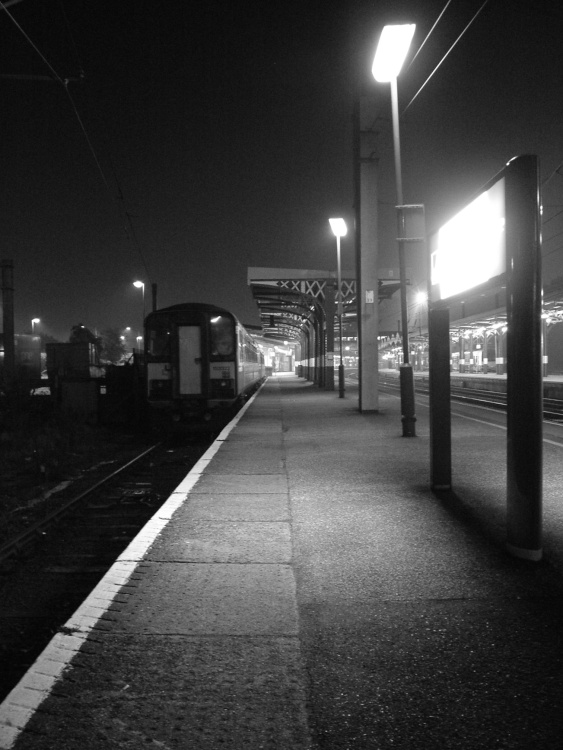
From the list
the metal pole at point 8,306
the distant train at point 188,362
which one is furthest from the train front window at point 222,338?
the metal pole at point 8,306

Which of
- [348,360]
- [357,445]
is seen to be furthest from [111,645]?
[348,360]

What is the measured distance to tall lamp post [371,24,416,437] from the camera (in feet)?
33.1

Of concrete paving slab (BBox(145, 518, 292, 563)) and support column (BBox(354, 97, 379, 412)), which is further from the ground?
support column (BBox(354, 97, 379, 412))

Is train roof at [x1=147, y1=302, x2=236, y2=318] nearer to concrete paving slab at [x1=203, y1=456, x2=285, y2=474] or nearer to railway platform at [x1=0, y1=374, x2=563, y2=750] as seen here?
concrete paving slab at [x1=203, y1=456, x2=285, y2=474]

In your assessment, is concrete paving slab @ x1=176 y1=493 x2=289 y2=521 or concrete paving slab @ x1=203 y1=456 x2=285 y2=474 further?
concrete paving slab @ x1=203 y1=456 x2=285 y2=474

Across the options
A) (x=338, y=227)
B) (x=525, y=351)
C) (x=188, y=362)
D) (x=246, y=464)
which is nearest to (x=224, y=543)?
(x=525, y=351)

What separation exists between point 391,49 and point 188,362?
9.28m

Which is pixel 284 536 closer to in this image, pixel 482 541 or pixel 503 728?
pixel 482 541

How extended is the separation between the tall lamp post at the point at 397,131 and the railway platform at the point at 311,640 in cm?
550

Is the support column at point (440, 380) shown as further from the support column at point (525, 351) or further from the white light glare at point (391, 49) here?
the white light glare at point (391, 49)

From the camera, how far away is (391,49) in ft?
33.9

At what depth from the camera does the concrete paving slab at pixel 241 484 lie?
696cm

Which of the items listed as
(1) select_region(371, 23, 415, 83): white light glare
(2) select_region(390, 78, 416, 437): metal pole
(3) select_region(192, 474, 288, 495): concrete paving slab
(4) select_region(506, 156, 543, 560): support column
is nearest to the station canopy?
(2) select_region(390, 78, 416, 437): metal pole

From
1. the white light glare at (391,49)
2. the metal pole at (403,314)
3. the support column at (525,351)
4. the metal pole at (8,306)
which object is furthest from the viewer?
the metal pole at (8,306)
